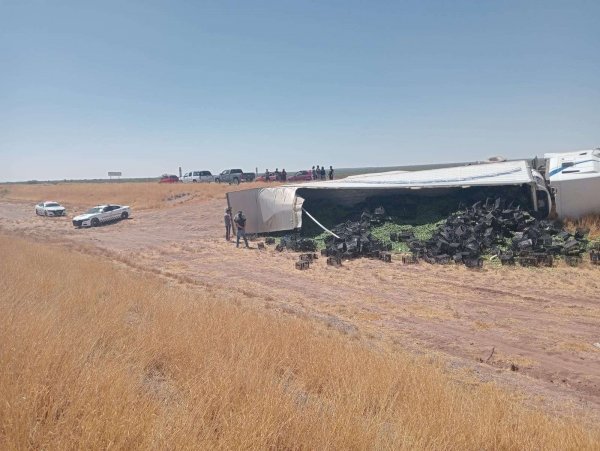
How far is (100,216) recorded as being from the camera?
3331 cm

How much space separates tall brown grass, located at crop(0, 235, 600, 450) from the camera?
3064 mm

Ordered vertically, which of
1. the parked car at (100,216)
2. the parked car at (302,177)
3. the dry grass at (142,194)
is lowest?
the parked car at (100,216)

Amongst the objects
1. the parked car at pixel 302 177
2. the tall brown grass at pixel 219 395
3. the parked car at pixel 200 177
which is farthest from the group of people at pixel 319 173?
the tall brown grass at pixel 219 395

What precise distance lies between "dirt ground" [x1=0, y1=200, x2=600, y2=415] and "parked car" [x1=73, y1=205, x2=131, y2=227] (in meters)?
15.4

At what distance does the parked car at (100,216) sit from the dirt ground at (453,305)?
15.4 m

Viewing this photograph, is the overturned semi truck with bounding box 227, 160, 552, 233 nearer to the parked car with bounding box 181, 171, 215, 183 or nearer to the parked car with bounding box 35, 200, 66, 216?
the parked car with bounding box 35, 200, 66, 216

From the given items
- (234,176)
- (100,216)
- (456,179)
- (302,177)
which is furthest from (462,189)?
(234,176)

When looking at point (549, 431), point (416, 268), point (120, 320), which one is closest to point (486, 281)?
point (416, 268)

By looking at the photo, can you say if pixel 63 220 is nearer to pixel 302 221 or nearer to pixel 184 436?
pixel 302 221

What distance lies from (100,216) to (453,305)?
30026 millimetres

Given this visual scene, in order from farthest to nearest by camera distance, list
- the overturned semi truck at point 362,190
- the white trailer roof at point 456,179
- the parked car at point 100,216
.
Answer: the parked car at point 100,216 < the overturned semi truck at point 362,190 < the white trailer roof at point 456,179

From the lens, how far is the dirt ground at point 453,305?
676 cm

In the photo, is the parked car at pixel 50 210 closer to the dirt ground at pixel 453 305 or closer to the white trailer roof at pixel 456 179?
the dirt ground at pixel 453 305

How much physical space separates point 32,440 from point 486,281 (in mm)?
11464
